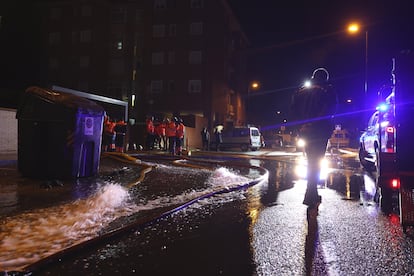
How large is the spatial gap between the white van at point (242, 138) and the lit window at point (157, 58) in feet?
54.3

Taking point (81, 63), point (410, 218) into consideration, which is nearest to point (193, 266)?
point (410, 218)

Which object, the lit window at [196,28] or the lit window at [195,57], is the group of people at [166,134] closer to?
the lit window at [195,57]

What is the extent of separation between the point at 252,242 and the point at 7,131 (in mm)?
13123

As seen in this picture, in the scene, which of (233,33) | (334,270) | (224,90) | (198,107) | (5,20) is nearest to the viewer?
(334,270)

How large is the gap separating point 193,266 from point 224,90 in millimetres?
43067

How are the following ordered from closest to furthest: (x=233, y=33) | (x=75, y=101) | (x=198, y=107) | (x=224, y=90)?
(x=75, y=101)
(x=198, y=107)
(x=224, y=90)
(x=233, y=33)

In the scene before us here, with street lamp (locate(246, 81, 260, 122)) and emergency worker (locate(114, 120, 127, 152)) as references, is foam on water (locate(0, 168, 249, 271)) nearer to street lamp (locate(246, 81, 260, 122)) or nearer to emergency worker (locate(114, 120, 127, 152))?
emergency worker (locate(114, 120, 127, 152))

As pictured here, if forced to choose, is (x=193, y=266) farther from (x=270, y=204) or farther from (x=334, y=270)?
(x=270, y=204)

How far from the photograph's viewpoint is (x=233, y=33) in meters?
49.6

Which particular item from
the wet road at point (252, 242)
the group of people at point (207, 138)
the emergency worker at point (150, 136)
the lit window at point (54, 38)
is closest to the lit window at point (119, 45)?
the lit window at point (54, 38)

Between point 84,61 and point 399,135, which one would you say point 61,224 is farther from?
point 84,61

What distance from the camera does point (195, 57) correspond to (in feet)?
135

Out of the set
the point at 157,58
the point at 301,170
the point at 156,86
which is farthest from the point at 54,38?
the point at 301,170

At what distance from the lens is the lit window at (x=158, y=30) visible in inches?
1668
